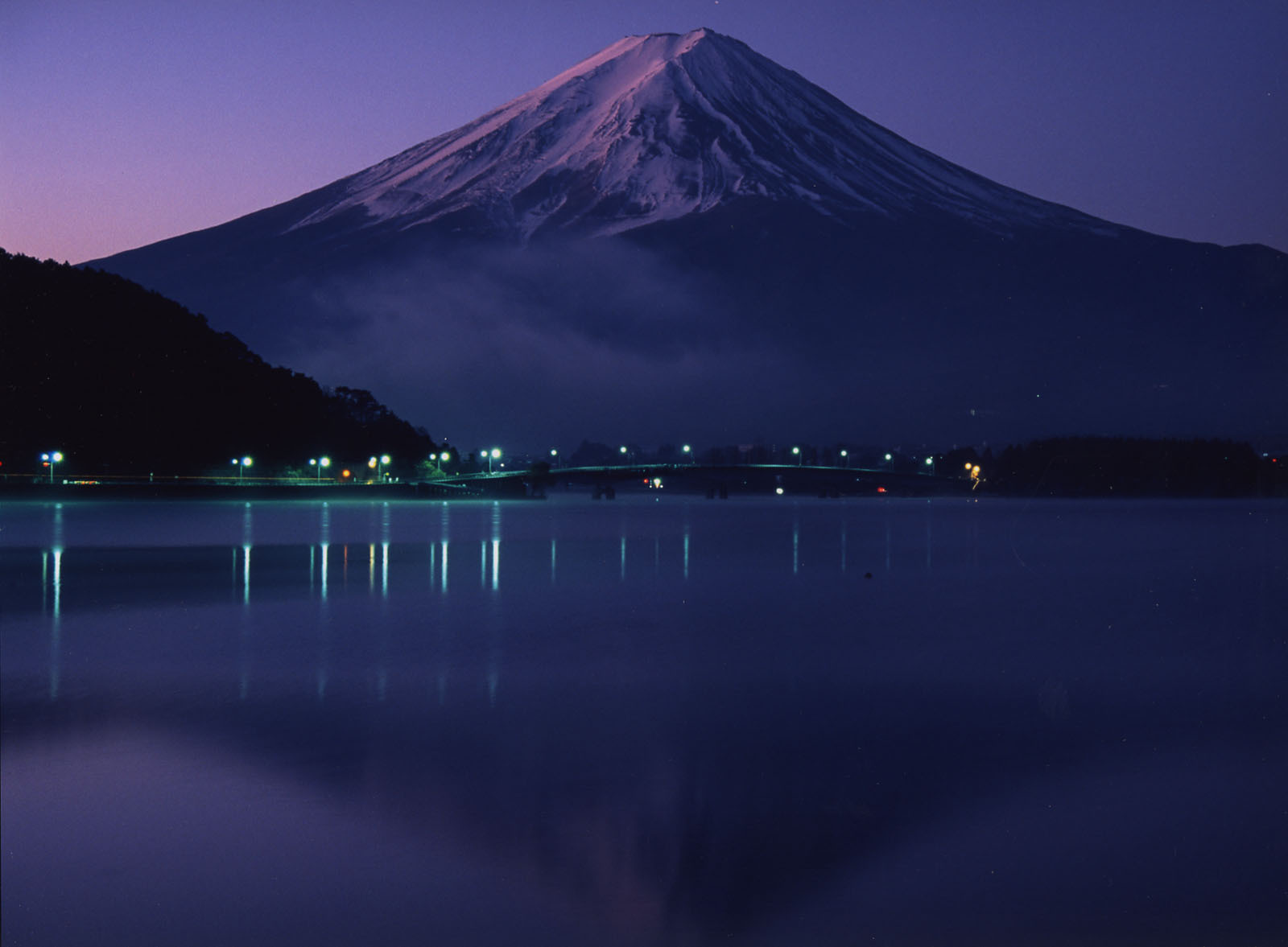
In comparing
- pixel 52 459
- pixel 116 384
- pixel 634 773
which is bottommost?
pixel 634 773

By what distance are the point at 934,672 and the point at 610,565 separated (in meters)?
18.2

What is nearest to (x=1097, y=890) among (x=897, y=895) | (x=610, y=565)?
(x=897, y=895)

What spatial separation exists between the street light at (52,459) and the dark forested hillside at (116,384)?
1.42ft

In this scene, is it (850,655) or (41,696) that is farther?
(850,655)

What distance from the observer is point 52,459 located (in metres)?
74.1

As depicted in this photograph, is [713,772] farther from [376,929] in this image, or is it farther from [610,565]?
[610,565]

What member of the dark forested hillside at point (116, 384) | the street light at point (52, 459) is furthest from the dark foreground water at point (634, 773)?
the dark forested hillside at point (116, 384)

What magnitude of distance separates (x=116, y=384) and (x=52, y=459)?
24.0 ft

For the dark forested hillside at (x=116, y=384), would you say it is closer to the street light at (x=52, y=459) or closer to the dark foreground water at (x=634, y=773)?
the street light at (x=52, y=459)

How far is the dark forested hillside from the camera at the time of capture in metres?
75.5

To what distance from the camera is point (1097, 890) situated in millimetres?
5770

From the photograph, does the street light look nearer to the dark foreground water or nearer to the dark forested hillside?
the dark forested hillside

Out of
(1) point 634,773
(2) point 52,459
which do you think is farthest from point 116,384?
(1) point 634,773

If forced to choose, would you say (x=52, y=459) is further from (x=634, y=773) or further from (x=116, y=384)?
(x=634, y=773)
